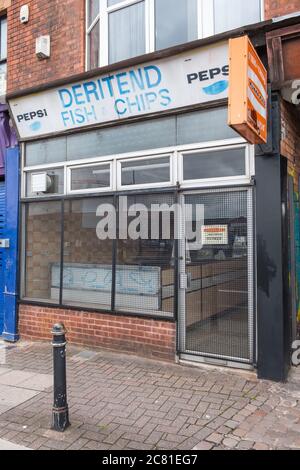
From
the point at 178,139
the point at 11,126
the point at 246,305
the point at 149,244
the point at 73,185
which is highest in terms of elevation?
the point at 11,126

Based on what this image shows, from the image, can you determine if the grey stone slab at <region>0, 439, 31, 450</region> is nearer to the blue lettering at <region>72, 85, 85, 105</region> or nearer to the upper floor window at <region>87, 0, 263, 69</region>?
the blue lettering at <region>72, 85, 85, 105</region>

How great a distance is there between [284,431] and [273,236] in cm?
217

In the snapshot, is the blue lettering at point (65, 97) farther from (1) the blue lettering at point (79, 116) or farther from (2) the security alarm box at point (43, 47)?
(2) the security alarm box at point (43, 47)

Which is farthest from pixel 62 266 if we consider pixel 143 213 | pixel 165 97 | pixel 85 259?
pixel 165 97

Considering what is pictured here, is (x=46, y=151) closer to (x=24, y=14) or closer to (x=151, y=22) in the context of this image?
(x=24, y=14)

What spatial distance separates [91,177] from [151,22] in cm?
248

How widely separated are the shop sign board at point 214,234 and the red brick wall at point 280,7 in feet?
8.80

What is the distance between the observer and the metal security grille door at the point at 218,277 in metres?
5.34

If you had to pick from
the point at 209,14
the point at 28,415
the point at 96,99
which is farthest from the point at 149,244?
the point at 209,14

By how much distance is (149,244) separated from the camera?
6.18 meters

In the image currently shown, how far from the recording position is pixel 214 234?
18.3 feet

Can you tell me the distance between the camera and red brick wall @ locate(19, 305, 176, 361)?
231 inches

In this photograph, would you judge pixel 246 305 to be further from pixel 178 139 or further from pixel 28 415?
pixel 28 415

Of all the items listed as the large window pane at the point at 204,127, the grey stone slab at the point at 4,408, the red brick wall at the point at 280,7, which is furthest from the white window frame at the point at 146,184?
the grey stone slab at the point at 4,408
